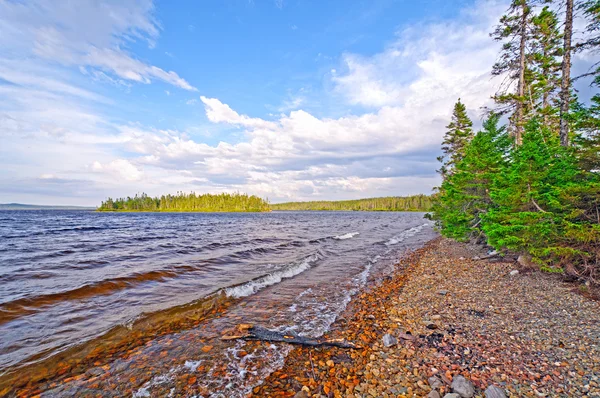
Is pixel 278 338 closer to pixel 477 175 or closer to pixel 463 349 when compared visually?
pixel 463 349

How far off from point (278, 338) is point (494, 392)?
456cm

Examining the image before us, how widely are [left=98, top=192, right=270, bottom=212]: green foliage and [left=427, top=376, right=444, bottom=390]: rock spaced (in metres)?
171

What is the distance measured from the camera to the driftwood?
6.18 m

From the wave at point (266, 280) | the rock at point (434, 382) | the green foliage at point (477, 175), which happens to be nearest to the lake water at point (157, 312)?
the wave at point (266, 280)

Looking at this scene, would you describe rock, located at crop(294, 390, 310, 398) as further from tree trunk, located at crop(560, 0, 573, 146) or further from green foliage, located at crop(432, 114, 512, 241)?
tree trunk, located at crop(560, 0, 573, 146)

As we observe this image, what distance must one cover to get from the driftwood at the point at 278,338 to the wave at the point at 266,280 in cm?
324

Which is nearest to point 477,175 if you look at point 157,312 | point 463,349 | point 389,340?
point 463,349

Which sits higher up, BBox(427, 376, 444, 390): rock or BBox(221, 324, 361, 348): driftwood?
BBox(427, 376, 444, 390): rock

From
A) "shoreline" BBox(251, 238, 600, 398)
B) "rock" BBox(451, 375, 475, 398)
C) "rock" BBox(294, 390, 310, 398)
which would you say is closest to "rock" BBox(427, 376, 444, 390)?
"shoreline" BBox(251, 238, 600, 398)

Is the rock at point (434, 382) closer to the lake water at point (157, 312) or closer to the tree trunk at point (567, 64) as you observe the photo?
the lake water at point (157, 312)

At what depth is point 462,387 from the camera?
4.01m

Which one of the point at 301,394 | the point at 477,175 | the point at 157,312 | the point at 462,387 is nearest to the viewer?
the point at 462,387

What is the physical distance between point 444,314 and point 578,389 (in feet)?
10.9

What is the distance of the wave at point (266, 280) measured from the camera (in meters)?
10.7
